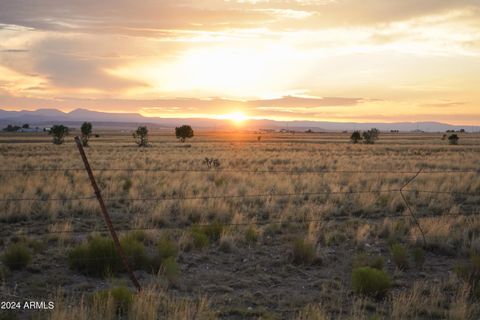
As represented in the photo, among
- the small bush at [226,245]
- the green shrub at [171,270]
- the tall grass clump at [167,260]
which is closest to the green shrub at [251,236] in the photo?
the small bush at [226,245]

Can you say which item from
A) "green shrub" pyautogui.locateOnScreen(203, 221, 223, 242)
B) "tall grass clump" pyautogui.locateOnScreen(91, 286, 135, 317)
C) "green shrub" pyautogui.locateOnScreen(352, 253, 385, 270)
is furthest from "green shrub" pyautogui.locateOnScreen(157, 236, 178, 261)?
"green shrub" pyautogui.locateOnScreen(352, 253, 385, 270)

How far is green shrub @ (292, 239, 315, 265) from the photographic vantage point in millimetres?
9539

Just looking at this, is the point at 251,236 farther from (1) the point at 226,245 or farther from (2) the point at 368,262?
(2) the point at 368,262

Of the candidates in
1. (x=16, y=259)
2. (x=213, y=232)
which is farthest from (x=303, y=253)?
(x=16, y=259)

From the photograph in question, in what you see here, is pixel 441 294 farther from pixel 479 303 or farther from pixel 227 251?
pixel 227 251

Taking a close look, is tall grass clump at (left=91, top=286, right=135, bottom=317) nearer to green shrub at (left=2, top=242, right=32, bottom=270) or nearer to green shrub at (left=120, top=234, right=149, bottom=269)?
green shrub at (left=120, top=234, right=149, bottom=269)

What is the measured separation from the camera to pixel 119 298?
6.74m

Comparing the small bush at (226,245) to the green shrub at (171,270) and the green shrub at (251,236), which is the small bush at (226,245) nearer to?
the green shrub at (251,236)

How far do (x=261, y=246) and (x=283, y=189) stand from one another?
9.30m

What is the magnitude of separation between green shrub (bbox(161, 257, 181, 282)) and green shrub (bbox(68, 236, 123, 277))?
3.03 feet

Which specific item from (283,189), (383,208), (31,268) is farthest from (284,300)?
(283,189)

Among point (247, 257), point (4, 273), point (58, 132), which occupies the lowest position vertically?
point (247, 257)

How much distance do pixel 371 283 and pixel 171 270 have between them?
133 inches

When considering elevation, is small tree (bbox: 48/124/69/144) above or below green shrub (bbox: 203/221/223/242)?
above
